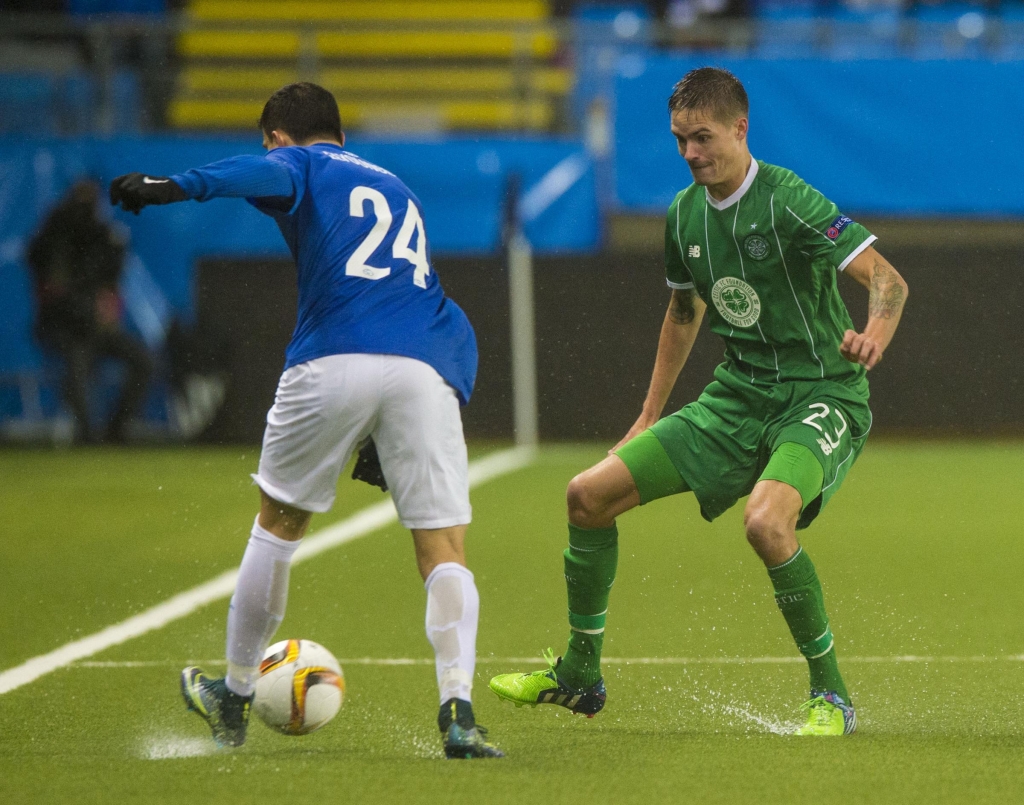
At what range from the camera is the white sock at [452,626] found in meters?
3.72

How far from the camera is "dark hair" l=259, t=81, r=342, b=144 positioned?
4.01 meters

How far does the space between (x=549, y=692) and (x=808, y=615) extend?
767mm

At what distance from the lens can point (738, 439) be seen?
443 centimetres

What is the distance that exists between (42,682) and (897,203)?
32.3 ft

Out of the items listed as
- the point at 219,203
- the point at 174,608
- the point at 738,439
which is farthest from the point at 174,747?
the point at 219,203

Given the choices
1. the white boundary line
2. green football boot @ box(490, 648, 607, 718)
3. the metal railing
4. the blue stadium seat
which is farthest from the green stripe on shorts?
the blue stadium seat

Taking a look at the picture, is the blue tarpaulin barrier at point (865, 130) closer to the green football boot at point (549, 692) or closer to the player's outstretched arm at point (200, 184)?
the green football boot at point (549, 692)

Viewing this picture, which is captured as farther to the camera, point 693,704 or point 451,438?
point 693,704

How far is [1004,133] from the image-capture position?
13070 millimetres

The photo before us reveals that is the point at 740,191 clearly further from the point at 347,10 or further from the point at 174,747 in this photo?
the point at 347,10

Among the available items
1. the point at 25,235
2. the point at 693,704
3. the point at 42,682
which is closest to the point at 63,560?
the point at 42,682

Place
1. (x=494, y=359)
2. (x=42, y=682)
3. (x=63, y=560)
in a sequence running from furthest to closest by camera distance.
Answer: (x=494, y=359) < (x=63, y=560) < (x=42, y=682)

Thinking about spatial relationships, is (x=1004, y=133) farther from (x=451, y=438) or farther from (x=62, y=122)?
(x=451, y=438)

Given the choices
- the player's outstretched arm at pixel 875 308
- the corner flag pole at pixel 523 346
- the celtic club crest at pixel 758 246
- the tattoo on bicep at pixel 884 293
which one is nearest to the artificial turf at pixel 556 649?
the player's outstretched arm at pixel 875 308
